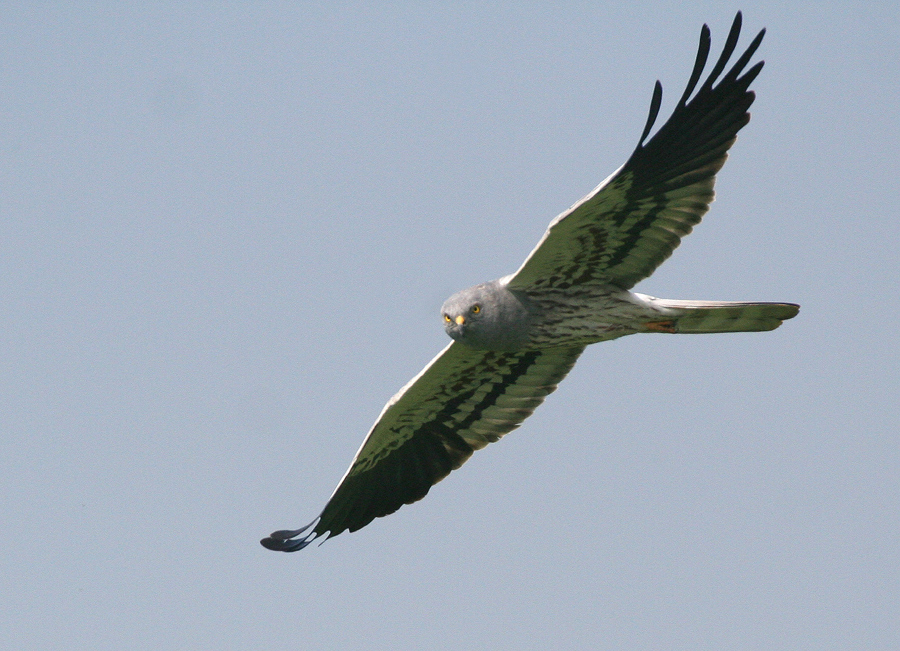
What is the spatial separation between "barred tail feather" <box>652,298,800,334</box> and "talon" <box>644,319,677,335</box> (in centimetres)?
4

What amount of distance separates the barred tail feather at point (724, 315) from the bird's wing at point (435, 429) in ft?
5.07

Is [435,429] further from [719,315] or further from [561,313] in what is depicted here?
[719,315]

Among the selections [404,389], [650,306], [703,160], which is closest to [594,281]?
[650,306]

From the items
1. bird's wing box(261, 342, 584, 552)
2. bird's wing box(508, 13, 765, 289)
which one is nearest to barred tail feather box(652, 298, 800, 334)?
bird's wing box(508, 13, 765, 289)

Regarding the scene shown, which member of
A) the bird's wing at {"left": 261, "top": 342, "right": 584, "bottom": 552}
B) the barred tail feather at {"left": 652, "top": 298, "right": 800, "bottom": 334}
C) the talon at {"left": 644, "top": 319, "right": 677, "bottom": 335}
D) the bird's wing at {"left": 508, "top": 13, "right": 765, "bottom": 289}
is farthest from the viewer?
the bird's wing at {"left": 261, "top": 342, "right": 584, "bottom": 552}

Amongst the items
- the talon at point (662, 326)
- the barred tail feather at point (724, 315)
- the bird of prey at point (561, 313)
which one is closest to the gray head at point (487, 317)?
the bird of prey at point (561, 313)

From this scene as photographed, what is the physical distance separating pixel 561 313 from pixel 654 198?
4.45ft

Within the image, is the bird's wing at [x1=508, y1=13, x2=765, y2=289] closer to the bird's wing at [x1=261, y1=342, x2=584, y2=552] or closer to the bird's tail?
the bird's tail

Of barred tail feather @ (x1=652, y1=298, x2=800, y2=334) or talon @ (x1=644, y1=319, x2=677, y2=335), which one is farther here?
talon @ (x1=644, y1=319, x2=677, y2=335)

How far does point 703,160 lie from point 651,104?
869mm

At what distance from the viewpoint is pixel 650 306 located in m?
10.8

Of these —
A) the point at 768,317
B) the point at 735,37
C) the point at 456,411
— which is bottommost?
the point at 768,317

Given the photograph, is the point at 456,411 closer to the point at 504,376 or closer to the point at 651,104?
the point at 504,376

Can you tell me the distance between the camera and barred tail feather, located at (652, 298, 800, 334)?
34.4 feet
